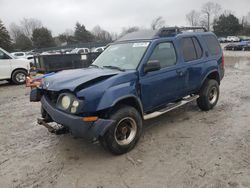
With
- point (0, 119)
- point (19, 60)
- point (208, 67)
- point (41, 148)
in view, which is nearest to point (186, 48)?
point (208, 67)

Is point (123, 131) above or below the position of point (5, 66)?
below

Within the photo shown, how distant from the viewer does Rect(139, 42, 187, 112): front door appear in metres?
4.05

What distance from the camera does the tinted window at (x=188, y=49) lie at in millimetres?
4902

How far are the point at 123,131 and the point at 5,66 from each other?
953 cm

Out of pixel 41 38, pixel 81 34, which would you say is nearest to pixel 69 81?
pixel 41 38

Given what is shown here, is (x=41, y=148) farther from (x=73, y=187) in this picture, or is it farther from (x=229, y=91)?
(x=229, y=91)

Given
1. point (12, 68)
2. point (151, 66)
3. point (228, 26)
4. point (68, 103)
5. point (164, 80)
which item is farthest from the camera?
point (228, 26)

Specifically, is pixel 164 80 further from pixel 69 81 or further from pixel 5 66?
pixel 5 66

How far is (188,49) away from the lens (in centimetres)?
503

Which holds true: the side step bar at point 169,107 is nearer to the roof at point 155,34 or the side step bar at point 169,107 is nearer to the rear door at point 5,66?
the roof at point 155,34

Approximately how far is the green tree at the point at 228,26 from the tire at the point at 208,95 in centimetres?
7815

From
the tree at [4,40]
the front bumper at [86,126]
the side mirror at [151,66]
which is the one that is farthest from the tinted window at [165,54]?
the tree at [4,40]

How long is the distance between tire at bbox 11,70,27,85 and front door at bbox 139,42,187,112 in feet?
30.9

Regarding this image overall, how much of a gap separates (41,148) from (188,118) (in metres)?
3.28
